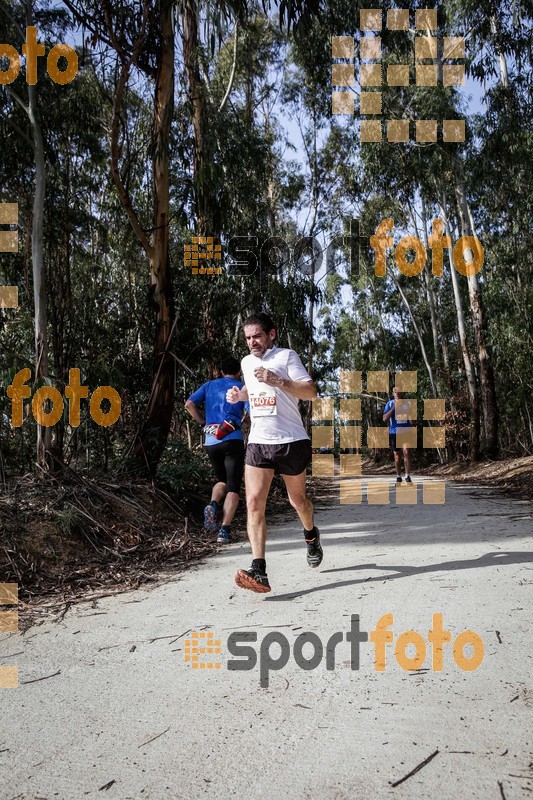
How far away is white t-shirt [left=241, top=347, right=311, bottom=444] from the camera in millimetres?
4453

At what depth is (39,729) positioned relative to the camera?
2.48 m

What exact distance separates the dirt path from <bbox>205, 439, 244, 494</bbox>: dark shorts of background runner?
1.98 metres

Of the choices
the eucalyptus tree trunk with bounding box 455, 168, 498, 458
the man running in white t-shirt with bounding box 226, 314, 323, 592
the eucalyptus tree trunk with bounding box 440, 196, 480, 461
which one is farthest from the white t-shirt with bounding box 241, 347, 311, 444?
the eucalyptus tree trunk with bounding box 440, 196, 480, 461

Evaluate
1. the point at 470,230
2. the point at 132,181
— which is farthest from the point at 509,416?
the point at 132,181

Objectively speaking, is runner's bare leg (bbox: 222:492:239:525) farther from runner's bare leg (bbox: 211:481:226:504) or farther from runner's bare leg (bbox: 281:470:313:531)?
runner's bare leg (bbox: 281:470:313:531)

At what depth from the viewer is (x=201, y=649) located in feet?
10.7

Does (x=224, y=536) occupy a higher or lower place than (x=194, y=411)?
lower

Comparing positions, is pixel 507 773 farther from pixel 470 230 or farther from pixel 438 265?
pixel 438 265

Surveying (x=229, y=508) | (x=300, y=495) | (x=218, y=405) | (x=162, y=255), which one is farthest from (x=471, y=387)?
(x=300, y=495)

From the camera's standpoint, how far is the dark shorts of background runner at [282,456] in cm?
446

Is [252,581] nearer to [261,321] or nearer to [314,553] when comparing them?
[314,553]

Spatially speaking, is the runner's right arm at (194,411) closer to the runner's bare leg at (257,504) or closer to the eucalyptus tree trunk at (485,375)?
the runner's bare leg at (257,504)

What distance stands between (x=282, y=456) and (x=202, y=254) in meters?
8.14

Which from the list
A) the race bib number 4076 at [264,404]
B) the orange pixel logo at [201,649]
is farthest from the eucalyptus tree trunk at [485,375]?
the orange pixel logo at [201,649]
